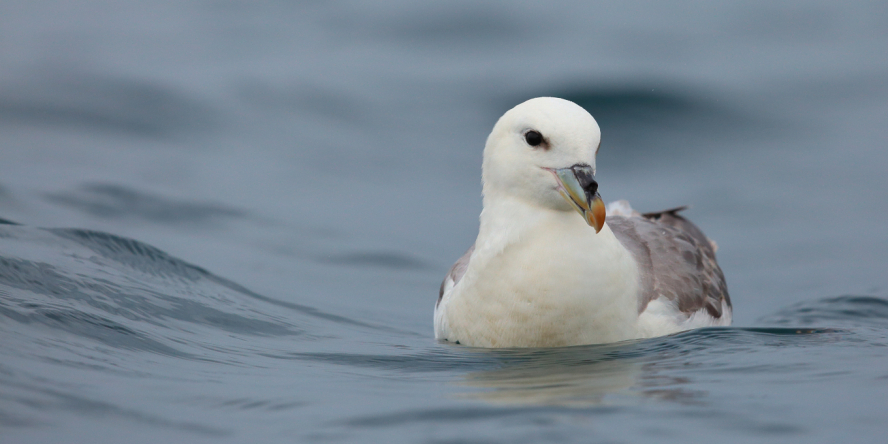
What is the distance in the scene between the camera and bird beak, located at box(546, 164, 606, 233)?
486cm

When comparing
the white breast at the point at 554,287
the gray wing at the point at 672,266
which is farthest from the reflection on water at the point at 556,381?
the gray wing at the point at 672,266

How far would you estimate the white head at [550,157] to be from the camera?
16.4 ft

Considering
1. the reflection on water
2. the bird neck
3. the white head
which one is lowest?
the reflection on water

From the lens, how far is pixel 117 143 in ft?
36.3

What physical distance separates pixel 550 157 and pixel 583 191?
0.89 feet

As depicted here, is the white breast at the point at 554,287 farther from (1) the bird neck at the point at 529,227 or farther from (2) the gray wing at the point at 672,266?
(2) the gray wing at the point at 672,266

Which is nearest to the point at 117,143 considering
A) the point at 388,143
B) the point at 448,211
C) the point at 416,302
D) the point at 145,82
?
the point at 145,82

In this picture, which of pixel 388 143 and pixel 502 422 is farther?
pixel 388 143

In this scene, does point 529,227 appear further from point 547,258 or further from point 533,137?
point 533,137

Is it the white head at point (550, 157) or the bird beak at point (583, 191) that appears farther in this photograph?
the white head at point (550, 157)

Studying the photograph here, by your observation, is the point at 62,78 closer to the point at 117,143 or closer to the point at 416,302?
the point at 117,143

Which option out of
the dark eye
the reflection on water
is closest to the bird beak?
the dark eye

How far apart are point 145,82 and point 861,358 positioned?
950 centimetres

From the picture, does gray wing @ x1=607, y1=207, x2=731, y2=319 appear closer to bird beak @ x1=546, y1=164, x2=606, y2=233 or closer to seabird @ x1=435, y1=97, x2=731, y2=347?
seabird @ x1=435, y1=97, x2=731, y2=347
